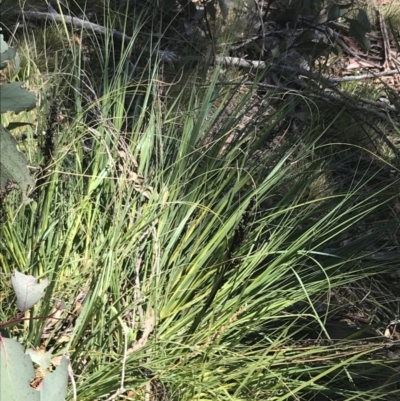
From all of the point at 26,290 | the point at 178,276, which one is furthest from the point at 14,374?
the point at 178,276

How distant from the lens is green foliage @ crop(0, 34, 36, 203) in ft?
3.29

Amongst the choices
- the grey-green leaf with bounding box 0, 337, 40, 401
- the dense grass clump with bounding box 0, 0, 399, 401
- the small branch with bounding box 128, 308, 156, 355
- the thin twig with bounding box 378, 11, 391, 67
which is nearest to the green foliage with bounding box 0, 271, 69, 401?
the grey-green leaf with bounding box 0, 337, 40, 401

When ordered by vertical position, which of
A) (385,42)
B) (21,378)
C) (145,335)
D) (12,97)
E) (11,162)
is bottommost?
(145,335)

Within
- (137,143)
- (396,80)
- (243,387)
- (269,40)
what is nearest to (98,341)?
(243,387)

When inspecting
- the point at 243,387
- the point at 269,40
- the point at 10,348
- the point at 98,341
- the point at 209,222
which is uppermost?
the point at 269,40

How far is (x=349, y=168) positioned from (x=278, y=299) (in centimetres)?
107

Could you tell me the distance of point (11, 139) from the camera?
1.03m

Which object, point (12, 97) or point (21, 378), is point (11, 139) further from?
point (21, 378)

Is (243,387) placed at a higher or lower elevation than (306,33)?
lower

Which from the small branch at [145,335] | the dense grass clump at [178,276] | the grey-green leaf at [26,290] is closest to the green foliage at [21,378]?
Answer: the grey-green leaf at [26,290]

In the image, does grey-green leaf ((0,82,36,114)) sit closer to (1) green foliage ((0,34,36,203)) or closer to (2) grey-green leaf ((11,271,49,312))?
(1) green foliage ((0,34,36,203))

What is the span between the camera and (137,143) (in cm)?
167

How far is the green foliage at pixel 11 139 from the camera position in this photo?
1003 millimetres

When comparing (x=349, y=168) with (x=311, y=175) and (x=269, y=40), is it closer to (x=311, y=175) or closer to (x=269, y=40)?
(x=311, y=175)
